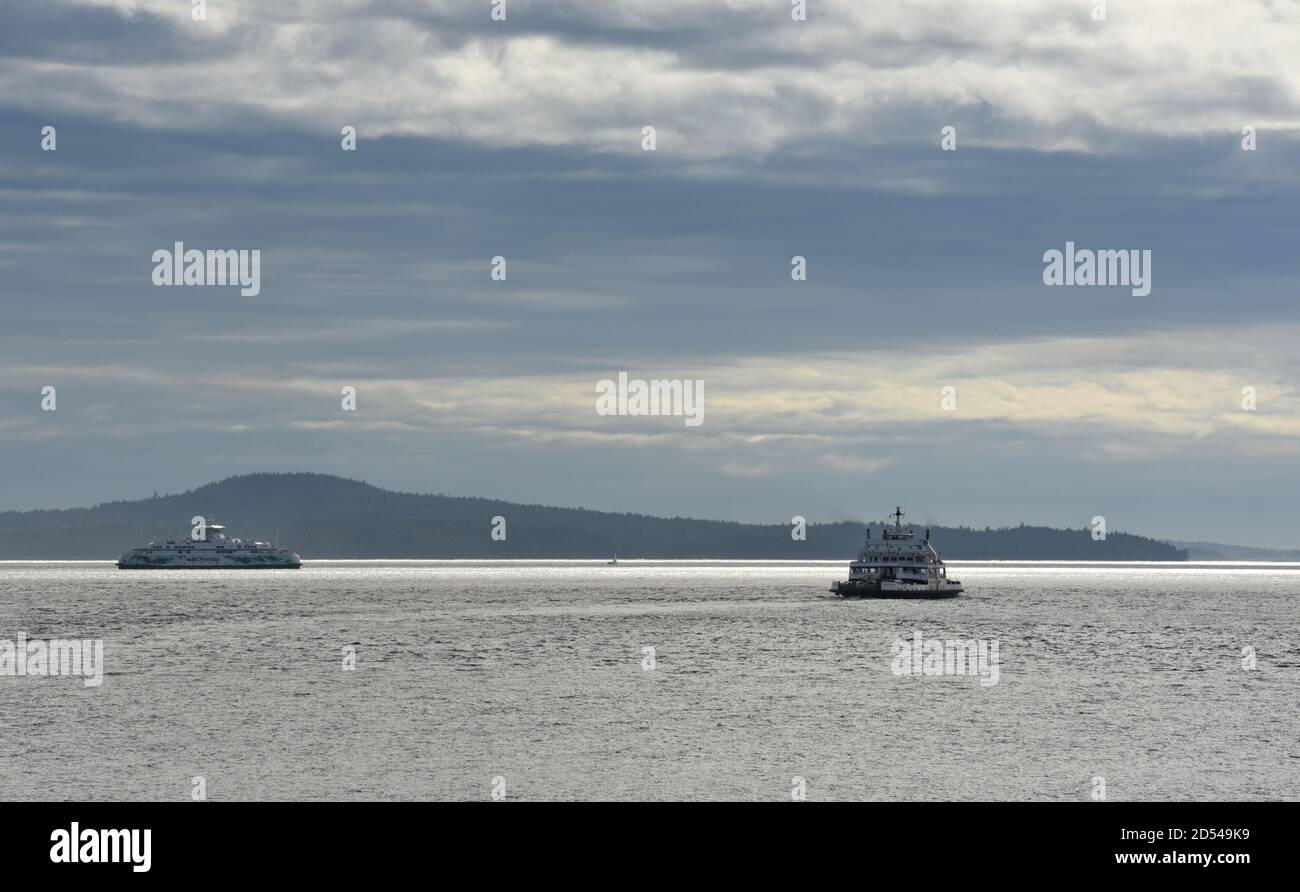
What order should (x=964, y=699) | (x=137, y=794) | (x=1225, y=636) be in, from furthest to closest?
(x=1225, y=636) → (x=964, y=699) → (x=137, y=794)

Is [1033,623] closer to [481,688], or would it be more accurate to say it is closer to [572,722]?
[481,688]

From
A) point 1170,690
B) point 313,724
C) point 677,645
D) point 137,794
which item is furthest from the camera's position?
point 677,645

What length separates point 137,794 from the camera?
58.8 metres

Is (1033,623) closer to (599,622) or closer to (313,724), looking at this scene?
(599,622)
